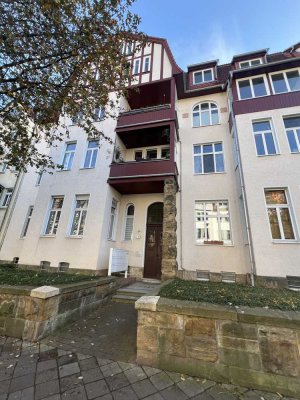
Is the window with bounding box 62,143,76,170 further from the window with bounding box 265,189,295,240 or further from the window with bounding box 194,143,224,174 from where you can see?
the window with bounding box 265,189,295,240

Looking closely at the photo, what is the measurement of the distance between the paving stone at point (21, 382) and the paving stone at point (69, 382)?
0.41 metres

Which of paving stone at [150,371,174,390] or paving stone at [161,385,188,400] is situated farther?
paving stone at [150,371,174,390]

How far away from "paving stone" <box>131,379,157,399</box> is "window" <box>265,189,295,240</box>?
736 centimetres

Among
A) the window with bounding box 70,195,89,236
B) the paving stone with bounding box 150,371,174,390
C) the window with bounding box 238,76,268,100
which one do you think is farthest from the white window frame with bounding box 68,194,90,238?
the window with bounding box 238,76,268,100

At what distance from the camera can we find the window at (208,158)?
34.5 ft

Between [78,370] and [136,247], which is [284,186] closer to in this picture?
[136,247]

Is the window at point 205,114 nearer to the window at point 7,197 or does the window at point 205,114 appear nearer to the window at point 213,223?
the window at point 213,223

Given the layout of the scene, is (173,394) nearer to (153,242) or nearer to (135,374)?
(135,374)

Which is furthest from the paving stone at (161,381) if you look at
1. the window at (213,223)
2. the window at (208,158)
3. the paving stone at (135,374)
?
the window at (208,158)

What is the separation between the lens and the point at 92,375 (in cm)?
283

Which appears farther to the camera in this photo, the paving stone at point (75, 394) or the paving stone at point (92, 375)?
the paving stone at point (92, 375)

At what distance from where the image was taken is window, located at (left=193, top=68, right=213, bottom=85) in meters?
12.6

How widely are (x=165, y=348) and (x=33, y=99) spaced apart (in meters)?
7.78

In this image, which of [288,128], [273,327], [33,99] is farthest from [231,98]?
[273,327]
